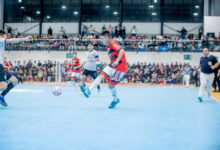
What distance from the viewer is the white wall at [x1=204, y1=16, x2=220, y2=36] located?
24.3 metres

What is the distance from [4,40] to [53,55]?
17.9 m

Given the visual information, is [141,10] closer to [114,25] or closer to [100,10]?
[114,25]

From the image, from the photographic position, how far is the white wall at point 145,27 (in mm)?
27203

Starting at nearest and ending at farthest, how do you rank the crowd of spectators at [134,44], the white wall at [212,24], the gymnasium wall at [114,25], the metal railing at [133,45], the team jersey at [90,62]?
the team jersey at [90,62] → the crowd of spectators at [134,44] → the metal railing at [133,45] → the white wall at [212,24] → the gymnasium wall at [114,25]

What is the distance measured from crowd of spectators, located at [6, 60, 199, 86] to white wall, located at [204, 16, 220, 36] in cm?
675

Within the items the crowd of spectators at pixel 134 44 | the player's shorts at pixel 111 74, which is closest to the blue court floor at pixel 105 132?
the player's shorts at pixel 111 74

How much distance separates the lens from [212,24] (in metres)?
24.4

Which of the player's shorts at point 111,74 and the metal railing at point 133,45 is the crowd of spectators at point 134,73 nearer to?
the metal railing at point 133,45

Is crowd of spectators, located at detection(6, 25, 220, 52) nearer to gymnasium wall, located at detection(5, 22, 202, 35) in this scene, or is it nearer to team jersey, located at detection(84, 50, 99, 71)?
gymnasium wall, located at detection(5, 22, 202, 35)

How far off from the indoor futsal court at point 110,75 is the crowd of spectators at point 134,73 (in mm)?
82

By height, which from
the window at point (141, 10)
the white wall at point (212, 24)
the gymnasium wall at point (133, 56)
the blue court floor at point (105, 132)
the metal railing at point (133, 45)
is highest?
the window at point (141, 10)

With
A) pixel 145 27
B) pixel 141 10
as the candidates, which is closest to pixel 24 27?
pixel 141 10

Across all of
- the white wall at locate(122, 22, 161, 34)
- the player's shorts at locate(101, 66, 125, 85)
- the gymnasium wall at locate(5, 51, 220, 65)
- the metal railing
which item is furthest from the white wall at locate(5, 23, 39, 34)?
the player's shorts at locate(101, 66, 125, 85)

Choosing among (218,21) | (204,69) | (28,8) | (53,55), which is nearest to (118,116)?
(204,69)
